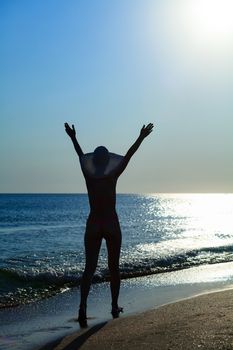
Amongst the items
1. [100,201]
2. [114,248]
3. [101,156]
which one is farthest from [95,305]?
[101,156]

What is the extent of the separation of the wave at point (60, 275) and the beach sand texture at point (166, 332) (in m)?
3.53

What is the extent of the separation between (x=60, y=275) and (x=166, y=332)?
786cm

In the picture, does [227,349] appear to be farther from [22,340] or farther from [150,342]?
[22,340]

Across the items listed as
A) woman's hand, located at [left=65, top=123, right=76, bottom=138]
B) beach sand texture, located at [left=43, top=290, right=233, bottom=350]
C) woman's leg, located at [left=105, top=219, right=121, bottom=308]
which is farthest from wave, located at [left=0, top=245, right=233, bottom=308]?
woman's hand, located at [left=65, top=123, right=76, bottom=138]

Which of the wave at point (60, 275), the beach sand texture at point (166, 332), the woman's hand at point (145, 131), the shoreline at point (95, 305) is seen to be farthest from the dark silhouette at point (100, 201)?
the wave at point (60, 275)

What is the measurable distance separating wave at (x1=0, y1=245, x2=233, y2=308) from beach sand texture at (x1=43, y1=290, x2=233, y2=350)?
3.53 meters

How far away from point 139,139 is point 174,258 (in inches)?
419

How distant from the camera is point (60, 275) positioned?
12.9 m

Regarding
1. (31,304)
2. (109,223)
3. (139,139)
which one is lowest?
(31,304)

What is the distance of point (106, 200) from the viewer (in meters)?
6.72

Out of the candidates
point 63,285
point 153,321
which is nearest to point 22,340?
point 153,321

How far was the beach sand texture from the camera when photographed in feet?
15.7

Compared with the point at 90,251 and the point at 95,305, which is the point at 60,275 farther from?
the point at 90,251

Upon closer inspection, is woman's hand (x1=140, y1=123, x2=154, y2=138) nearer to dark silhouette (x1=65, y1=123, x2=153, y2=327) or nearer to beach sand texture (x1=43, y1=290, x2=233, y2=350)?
dark silhouette (x1=65, y1=123, x2=153, y2=327)
